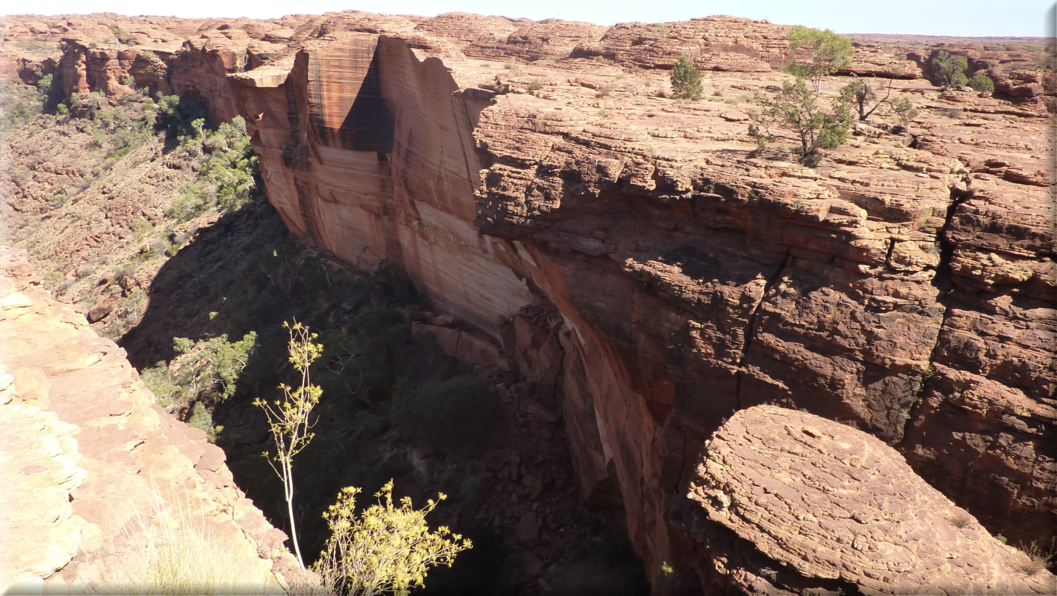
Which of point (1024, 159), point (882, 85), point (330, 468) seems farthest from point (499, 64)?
point (1024, 159)

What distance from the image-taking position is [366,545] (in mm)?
8695

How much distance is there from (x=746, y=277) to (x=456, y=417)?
366 inches

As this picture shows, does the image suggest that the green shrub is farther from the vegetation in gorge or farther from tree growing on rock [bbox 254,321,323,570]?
tree growing on rock [bbox 254,321,323,570]

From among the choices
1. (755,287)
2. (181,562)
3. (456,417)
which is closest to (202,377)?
(456,417)

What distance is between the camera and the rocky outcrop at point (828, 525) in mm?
5738

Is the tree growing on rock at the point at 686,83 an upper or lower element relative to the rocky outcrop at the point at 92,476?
upper

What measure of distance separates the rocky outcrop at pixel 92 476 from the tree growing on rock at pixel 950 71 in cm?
1761

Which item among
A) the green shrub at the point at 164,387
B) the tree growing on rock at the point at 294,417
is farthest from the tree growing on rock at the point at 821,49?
the green shrub at the point at 164,387

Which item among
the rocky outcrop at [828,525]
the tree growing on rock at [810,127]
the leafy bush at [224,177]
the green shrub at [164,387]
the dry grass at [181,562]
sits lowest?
the green shrub at [164,387]

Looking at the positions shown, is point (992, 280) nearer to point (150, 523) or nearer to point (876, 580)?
point (876, 580)

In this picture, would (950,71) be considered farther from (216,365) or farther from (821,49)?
(216,365)

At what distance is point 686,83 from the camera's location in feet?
47.5

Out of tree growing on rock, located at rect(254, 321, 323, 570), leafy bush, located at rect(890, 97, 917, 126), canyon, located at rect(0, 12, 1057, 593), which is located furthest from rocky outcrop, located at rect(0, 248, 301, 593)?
leafy bush, located at rect(890, 97, 917, 126)

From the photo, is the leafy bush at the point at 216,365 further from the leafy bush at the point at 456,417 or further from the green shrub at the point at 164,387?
the leafy bush at the point at 456,417
